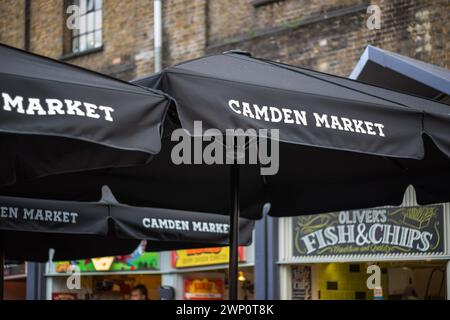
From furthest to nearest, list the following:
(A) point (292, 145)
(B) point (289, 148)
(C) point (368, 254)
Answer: (C) point (368, 254), (B) point (289, 148), (A) point (292, 145)

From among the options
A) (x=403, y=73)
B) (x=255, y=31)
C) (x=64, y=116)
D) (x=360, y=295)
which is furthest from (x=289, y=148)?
(x=255, y=31)

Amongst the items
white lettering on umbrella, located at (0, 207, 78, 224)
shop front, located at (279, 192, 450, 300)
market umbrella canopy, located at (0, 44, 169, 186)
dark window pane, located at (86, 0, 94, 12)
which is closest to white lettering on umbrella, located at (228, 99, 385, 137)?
market umbrella canopy, located at (0, 44, 169, 186)

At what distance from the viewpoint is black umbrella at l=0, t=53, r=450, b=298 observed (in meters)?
4.68

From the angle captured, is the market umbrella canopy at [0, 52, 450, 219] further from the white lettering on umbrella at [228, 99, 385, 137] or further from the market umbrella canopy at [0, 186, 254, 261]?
the market umbrella canopy at [0, 186, 254, 261]

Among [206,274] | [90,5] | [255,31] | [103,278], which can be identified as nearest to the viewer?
[255,31]

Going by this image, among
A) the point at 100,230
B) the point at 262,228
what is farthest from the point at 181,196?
the point at 262,228

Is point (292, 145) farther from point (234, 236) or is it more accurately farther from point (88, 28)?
point (88, 28)

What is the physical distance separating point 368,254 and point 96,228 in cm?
453

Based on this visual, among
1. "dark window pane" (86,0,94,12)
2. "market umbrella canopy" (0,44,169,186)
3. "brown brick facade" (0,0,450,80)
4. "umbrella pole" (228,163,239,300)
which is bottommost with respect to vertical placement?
"umbrella pole" (228,163,239,300)

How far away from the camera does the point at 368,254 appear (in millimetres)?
11625

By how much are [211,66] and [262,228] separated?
26.1ft

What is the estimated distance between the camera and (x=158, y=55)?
48.7 feet

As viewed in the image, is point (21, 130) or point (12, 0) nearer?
point (21, 130)
